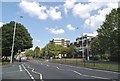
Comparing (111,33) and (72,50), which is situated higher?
(111,33)

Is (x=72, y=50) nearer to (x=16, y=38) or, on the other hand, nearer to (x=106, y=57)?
(x=106, y=57)

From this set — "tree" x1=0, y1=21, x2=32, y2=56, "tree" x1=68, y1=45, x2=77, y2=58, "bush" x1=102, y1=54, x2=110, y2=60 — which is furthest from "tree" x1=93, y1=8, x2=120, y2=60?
"tree" x1=68, y1=45, x2=77, y2=58

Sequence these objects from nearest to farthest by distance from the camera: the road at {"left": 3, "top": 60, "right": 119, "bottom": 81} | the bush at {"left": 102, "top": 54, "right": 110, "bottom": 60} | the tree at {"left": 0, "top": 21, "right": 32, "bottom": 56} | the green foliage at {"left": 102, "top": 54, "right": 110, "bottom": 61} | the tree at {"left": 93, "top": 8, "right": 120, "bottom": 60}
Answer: the road at {"left": 3, "top": 60, "right": 119, "bottom": 81} → the tree at {"left": 93, "top": 8, "right": 120, "bottom": 60} → the tree at {"left": 0, "top": 21, "right": 32, "bottom": 56} → the bush at {"left": 102, "top": 54, "right": 110, "bottom": 60} → the green foliage at {"left": 102, "top": 54, "right": 110, "bottom": 61}

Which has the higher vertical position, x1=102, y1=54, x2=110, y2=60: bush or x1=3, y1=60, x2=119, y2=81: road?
x1=102, y1=54, x2=110, y2=60: bush

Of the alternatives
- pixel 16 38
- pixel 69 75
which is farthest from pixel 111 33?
pixel 69 75

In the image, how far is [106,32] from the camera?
6831 centimetres

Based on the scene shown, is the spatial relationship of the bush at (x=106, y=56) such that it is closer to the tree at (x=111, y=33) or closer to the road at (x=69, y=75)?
the tree at (x=111, y=33)

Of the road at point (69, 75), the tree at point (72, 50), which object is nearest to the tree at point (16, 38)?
the road at point (69, 75)

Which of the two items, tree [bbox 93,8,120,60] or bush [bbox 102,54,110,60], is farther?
bush [bbox 102,54,110,60]

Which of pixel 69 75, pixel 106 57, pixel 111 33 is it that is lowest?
pixel 69 75

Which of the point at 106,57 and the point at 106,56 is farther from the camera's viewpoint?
the point at 106,56

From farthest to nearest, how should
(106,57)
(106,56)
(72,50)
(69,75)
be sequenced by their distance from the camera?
(72,50) → (106,56) → (106,57) → (69,75)

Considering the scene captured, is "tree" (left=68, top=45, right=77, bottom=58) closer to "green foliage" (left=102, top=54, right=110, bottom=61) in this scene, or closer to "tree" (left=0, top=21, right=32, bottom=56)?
"green foliage" (left=102, top=54, right=110, bottom=61)

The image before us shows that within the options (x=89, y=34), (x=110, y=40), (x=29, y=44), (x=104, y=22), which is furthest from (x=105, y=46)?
(x=89, y=34)
